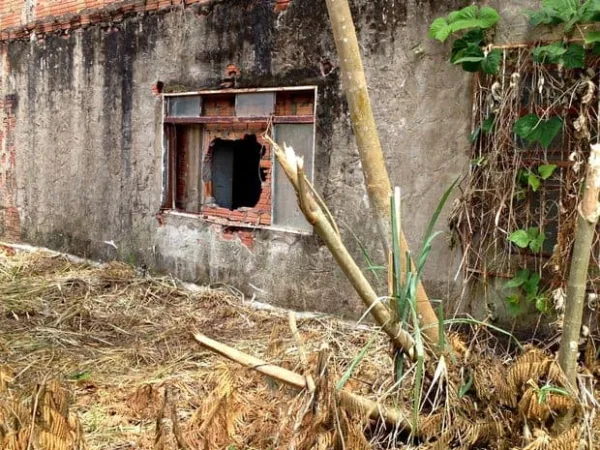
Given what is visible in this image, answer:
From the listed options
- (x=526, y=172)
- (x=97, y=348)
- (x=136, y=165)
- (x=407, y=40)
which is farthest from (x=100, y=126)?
(x=526, y=172)

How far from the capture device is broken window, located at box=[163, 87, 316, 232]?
238 inches

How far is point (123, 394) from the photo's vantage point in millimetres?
→ 4277

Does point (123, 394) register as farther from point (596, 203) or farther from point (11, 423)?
point (596, 203)

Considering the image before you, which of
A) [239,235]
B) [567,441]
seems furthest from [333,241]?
[239,235]

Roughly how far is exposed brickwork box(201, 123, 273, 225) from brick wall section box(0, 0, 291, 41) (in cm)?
124

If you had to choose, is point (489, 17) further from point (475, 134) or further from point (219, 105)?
point (219, 105)

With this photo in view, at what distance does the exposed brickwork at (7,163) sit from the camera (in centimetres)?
960

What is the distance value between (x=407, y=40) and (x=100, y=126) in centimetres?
446

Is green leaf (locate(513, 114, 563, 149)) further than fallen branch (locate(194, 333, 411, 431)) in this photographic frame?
Yes

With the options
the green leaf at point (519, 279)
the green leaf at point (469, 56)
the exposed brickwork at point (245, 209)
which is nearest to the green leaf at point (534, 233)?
the green leaf at point (519, 279)

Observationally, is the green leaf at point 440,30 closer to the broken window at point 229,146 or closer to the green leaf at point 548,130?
the green leaf at point 548,130

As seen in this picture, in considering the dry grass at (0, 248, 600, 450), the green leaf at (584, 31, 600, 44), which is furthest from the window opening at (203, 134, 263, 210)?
the green leaf at (584, 31, 600, 44)

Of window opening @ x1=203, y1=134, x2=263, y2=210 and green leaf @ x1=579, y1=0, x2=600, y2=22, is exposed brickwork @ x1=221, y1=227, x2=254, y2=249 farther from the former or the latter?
green leaf @ x1=579, y1=0, x2=600, y2=22

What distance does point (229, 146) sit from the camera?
7.32m
